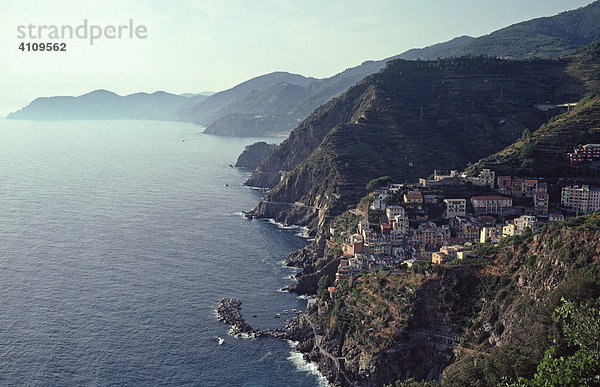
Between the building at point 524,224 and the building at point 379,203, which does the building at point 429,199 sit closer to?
the building at point 379,203

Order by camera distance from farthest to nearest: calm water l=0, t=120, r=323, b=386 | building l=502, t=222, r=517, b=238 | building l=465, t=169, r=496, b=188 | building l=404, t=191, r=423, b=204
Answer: building l=465, t=169, r=496, b=188, building l=404, t=191, r=423, b=204, building l=502, t=222, r=517, b=238, calm water l=0, t=120, r=323, b=386

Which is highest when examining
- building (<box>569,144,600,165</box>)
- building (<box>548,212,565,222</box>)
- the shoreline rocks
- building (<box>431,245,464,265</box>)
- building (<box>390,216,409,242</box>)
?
building (<box>569,144,600,165</box>)

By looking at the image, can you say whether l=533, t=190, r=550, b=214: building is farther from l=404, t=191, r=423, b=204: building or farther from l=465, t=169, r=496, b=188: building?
l=404, t=191, r=423, b=204: building

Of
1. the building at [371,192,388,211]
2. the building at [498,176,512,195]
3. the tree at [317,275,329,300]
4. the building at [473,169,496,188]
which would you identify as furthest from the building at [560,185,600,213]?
the tree at [317,275,329,300]

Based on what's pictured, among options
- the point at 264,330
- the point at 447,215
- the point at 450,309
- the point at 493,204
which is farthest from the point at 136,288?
the point at 493,204

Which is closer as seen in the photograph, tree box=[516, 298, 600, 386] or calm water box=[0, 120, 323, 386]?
tree box=[516, 298, 600, 386]

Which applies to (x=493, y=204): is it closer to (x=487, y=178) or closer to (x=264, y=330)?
(x=487, y=178)
